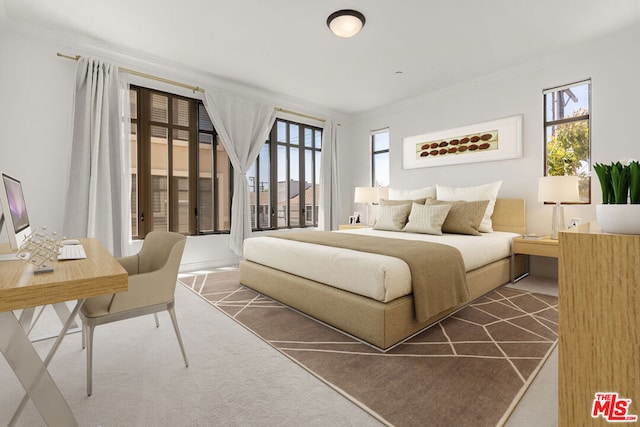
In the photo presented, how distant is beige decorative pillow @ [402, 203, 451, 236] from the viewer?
11.8 feet

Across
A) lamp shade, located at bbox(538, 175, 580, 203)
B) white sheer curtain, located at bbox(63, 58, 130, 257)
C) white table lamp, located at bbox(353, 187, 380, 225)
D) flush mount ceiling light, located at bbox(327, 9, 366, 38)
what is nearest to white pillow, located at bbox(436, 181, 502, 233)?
lamp shade, located at bbox(538, 175, 580, 203)

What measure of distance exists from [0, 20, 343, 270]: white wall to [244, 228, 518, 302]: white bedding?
86.5 inches

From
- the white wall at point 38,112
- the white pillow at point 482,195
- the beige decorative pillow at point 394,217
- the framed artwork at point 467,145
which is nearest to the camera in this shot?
the white wall at point 38,112

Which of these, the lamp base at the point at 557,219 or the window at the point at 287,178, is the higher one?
the window at the point at 287,178

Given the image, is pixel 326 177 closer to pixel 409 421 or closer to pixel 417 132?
pixel 417 132

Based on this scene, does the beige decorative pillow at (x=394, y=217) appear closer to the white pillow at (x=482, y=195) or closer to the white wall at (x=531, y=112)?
the white pillow at (x=482, y=195)

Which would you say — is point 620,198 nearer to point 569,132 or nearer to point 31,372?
point 31,372

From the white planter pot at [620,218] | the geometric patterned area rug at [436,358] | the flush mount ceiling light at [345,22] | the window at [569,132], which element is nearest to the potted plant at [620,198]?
the white planter pot at [620,218]

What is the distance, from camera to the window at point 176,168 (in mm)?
4012

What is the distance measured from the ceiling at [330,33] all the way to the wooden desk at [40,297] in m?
2.69

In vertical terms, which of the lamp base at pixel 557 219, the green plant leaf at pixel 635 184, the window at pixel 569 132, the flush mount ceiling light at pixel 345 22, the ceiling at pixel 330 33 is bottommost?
the lamp base at pixel 557 219

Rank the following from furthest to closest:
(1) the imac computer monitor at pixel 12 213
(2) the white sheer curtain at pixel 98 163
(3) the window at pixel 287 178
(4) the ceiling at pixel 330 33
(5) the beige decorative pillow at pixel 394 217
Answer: (3) the window at pixel 287 178 → (5) the beige decorative pillow at pixel 394 217 → (2) the white sheer curtain at pixel 98 163 → (4) the ceiling at pixel 330 33 → (1) the imac computer monitor at pixel 12 213

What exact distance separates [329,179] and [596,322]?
5151 mm

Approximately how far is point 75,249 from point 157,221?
268cm
